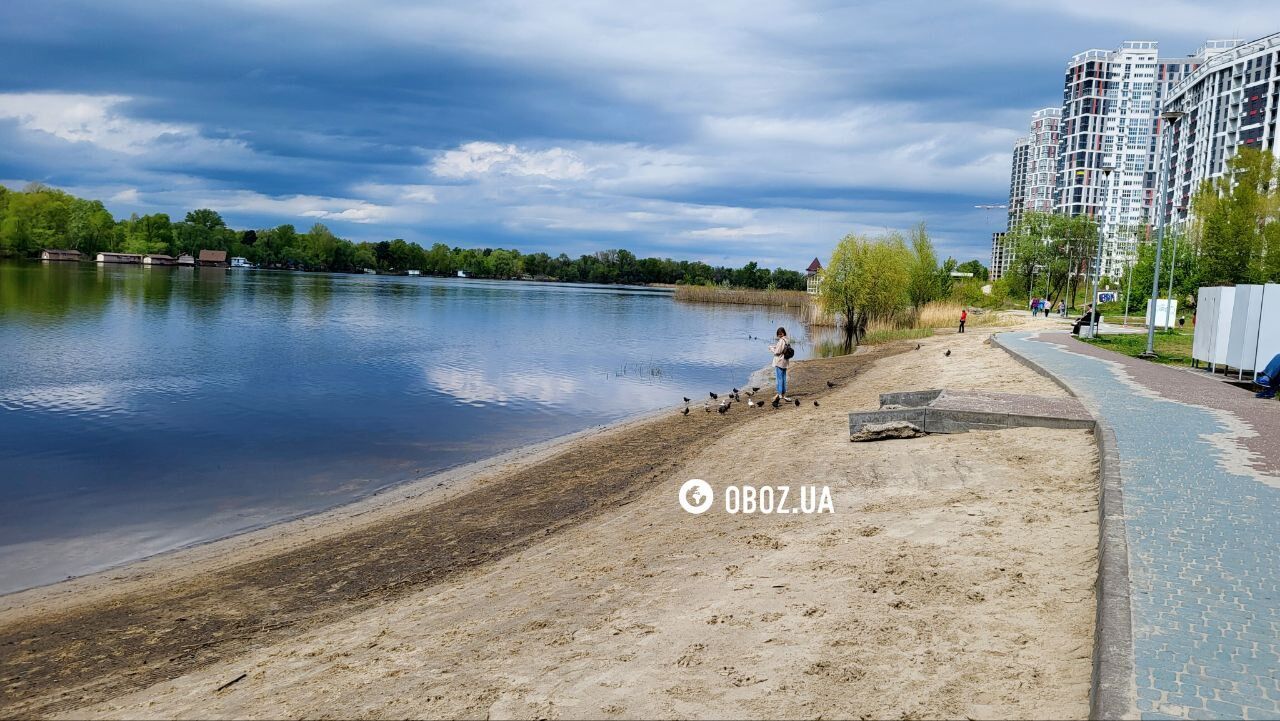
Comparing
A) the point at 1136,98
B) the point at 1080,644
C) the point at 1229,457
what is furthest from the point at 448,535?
the point at 1136,98

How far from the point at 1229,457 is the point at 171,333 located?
138 feet

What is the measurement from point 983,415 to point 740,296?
311 feet

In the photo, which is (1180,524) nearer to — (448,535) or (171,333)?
(448,535)

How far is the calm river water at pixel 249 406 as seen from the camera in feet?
43.1

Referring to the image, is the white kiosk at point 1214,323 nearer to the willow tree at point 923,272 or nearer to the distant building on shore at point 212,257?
the willow tree at point 923,272

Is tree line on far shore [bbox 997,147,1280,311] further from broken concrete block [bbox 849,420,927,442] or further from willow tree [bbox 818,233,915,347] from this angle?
broken concrete block [bbox 849,420,927,442]

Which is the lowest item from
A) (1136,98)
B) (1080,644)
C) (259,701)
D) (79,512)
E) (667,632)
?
Result: (79,512)

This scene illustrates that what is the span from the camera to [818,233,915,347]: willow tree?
5172 centimetres

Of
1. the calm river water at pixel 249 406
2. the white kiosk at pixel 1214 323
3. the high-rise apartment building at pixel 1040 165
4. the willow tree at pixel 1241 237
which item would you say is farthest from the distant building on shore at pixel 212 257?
the white kiosk at pixel 1214 323

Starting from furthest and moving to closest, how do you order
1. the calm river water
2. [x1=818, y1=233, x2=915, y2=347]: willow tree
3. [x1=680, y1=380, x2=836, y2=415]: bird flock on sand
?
[x1=818, y1=233, x2=915, y2=347]: willow tree → [x1=680, y1=380, x2=836, y2=415]: bird flock on sand → the calm river water

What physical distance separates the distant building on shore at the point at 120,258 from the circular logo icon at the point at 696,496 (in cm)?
17668

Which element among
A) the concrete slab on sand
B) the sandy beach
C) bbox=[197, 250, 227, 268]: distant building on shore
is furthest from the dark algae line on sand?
bbox=[197, 250, 227, 268]: distant building on shore

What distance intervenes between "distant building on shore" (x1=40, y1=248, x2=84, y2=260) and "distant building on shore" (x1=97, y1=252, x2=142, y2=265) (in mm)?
3524

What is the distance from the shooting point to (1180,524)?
696cm
